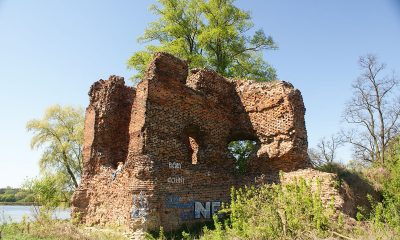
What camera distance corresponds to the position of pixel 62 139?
2386 centimetres

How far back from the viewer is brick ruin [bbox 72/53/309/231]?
959 centimetres

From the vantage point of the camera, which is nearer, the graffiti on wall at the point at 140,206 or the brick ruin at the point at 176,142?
the graffiti on wall at the point at 140,206

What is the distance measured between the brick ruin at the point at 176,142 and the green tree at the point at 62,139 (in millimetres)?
11577

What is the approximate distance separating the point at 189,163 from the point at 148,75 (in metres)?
2.89

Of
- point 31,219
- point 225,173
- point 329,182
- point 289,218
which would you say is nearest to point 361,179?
point 329,182

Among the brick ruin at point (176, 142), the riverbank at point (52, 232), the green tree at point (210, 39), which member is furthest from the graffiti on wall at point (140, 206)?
the green tree at point (210, 39)

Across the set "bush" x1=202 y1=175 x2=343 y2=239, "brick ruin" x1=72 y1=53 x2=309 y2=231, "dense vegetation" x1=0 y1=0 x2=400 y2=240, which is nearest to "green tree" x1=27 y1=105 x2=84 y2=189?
"dense vegetation" x1=0 y1=0 x2=400 y2=240

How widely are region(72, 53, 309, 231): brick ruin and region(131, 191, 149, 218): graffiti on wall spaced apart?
0.03m

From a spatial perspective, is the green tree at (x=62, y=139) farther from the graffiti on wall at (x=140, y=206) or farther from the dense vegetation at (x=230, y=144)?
the graffiti on wall at (x=140, y=206)

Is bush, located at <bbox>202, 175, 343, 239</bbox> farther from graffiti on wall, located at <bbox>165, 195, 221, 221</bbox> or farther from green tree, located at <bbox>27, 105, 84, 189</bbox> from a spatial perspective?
green tree, located at <bbox>27, 105, 84, 189</bbox>

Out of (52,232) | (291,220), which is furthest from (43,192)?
(291,220)

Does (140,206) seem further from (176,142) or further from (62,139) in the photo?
(62,139)

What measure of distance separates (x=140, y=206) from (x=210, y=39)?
12967mm

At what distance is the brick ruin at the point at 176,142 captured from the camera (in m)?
9.59
